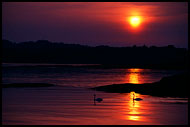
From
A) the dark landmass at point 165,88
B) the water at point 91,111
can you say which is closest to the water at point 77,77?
the dark landmass at point 165,88

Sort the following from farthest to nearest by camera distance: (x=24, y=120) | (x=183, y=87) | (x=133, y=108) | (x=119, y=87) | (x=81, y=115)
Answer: (x=119, y=87), (x=183, y=87), (x=133, y=108), (x=81, y=115), (x=24, y=120)

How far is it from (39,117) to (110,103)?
9.33 meters

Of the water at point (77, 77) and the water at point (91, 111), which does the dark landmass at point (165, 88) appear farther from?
the water at point (77, 77)

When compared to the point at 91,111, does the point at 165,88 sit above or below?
above

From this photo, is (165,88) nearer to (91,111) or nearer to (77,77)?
(91,111)

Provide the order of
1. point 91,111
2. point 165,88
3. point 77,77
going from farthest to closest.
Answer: point 77,77, point 165,88, point 91,111

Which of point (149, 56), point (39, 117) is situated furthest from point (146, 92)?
point (149, 56)

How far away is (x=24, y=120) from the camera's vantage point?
1006 inches

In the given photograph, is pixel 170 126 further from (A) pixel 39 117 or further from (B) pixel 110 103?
(B) pixel 110 103

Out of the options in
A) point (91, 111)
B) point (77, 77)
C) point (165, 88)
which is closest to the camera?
point (91, 111)

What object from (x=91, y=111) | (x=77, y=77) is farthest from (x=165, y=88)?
(x=77, y=77)

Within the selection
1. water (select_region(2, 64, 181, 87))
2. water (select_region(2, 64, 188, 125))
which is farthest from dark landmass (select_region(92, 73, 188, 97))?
water (select_region(2, 64, 181, 87))

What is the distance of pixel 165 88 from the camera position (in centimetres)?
4419

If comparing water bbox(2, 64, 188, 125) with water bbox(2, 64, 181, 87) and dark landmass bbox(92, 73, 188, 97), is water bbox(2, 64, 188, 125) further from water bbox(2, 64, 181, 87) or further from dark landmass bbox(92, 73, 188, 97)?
water bbox(2, 64, 181, 87)
